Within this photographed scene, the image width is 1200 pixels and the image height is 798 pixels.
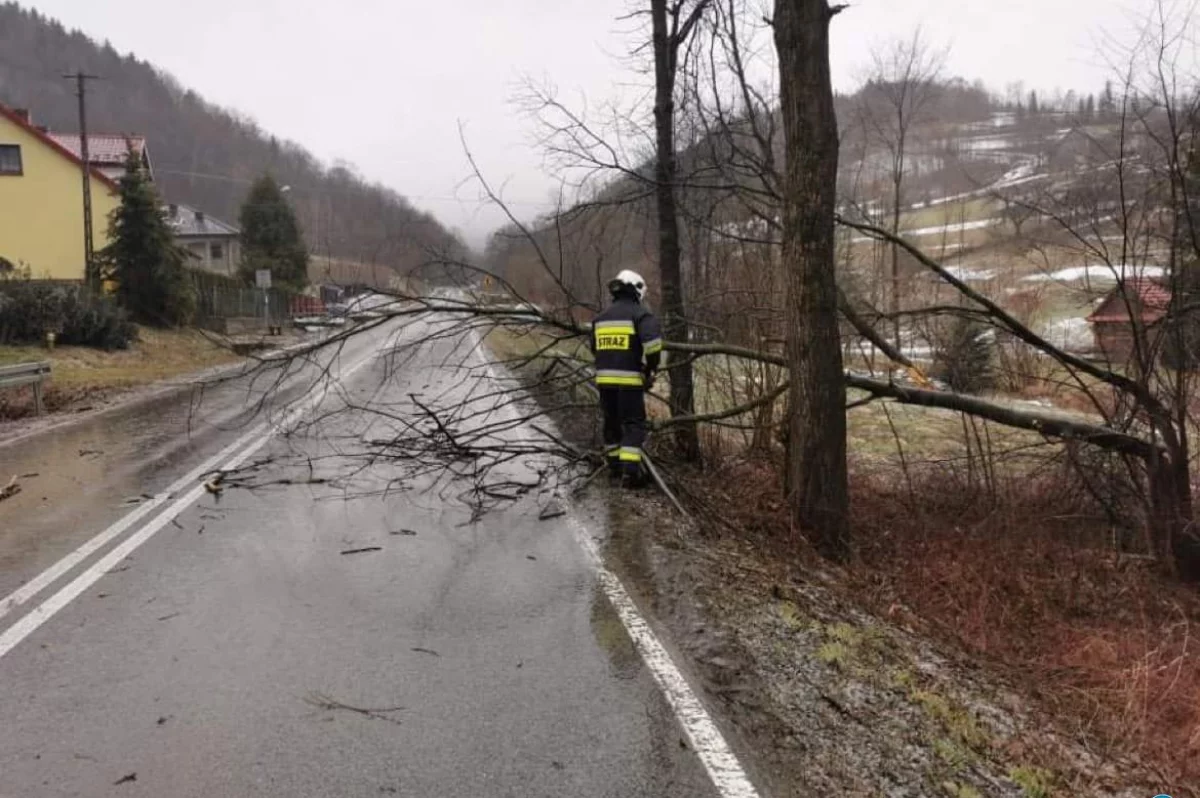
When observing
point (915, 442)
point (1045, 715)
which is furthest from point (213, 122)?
point (1045, 715)

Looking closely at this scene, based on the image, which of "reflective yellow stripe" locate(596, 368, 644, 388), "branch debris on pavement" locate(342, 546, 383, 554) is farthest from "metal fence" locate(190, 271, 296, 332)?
"branch debris on pavement" locate(342, 546, 383, 554)

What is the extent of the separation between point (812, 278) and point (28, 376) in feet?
39.3

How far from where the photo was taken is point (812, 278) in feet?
21.3

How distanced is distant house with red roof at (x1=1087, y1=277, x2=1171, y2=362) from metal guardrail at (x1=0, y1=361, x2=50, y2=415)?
13.7 metres

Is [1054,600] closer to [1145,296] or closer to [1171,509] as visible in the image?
[1171,509]

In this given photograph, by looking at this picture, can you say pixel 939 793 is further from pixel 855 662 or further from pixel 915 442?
pixel 915 442

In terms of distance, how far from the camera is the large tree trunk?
6.25m

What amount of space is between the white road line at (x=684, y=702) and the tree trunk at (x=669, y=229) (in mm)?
3926

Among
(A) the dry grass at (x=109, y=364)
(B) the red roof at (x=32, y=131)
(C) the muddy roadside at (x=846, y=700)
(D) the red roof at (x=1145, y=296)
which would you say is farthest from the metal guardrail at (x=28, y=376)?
(B) the red roof at (x=32, y=131)

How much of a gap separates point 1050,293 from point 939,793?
37.2ft

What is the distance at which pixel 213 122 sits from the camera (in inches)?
4503

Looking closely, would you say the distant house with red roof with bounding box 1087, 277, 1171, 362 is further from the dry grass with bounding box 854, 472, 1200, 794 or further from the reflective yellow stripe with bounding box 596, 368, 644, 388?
the reflective yellow stripe with bounding box 596, 368, 644, 388

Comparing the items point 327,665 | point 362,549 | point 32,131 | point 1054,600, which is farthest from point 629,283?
point 32,131

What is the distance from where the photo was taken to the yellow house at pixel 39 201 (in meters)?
39.4
